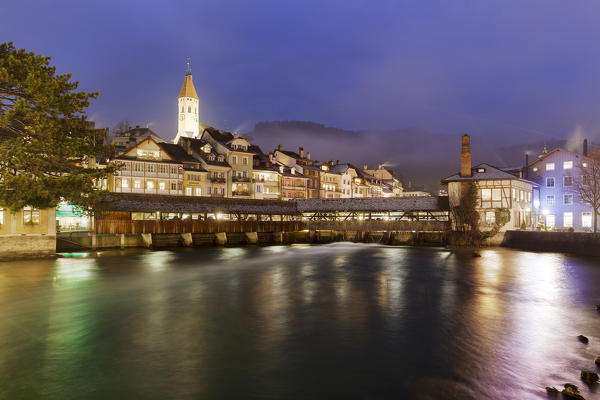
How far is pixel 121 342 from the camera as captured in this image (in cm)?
1086

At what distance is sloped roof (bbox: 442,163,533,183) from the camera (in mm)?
41688

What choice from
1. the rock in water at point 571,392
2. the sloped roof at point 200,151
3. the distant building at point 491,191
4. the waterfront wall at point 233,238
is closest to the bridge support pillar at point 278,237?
the waterfront wall at point 233,238

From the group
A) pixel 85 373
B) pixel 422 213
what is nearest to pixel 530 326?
pixel 85 373

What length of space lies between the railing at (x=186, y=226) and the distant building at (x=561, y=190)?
1239 inches

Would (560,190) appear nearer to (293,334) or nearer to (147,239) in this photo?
(293,334)

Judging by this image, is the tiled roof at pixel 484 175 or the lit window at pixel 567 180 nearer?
the tiled roof at pixel 484 175

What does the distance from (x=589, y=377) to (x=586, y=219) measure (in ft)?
147

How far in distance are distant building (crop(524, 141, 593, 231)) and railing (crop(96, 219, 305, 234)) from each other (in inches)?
1239

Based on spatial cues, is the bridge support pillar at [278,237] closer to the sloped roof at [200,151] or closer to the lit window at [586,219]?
the sloped roof at [200,151]

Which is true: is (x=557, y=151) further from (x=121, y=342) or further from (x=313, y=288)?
(x=121, y=342)

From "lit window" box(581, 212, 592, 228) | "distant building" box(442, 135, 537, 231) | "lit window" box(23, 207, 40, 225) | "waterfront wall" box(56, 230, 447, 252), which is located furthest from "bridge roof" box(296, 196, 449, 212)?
"lit window" box(23, 207, 40, 225)

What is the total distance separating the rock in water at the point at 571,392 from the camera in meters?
7.19

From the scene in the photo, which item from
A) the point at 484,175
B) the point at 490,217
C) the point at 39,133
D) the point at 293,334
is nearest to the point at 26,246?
the point at 39,133

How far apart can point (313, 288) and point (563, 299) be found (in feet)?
36.5
